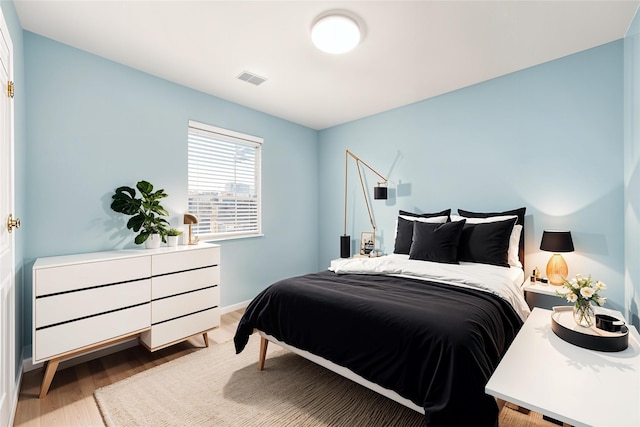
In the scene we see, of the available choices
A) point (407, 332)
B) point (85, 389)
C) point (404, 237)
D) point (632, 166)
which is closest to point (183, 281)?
point (85, 389)

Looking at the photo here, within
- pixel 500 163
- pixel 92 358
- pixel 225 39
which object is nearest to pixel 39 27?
pixel 225 39

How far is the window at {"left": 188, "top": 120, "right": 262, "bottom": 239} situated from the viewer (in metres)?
3.30

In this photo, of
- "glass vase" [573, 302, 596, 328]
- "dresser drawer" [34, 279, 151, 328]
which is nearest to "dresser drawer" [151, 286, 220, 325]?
"dresser drawer" [34, 279, 151, 328]

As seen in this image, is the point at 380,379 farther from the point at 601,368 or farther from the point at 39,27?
the point at 39,27

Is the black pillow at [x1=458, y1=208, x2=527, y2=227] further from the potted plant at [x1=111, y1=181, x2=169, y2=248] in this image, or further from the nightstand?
the potted plant at [x1=111, y1=181, x2=169, y2=248]

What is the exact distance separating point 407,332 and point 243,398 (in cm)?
123

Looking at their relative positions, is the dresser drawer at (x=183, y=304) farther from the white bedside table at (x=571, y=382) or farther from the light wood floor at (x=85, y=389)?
the white bedside table at (x=571, y=382)

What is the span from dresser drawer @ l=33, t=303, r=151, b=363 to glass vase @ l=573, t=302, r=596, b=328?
288cm

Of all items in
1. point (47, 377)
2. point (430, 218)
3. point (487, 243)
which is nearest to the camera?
point (47, 377)

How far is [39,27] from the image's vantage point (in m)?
2.16

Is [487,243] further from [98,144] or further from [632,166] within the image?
[98,144]

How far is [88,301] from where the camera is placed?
2.07 m

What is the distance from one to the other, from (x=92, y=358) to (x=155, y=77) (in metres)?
2.61

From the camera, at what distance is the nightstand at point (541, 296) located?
2415mm
